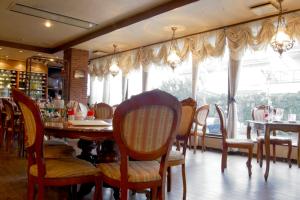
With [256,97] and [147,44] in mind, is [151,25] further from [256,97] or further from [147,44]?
[256,97]

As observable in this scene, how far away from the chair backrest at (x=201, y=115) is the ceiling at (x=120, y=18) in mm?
1835

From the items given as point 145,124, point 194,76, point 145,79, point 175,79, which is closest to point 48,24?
point 145,79

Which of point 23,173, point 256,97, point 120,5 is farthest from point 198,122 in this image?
point 23,173

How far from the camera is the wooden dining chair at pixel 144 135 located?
5.71ft

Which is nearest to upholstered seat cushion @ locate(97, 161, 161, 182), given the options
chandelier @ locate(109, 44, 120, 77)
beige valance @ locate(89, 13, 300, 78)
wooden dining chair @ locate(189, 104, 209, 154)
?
wooden dining chair @ locate(189, 104, 209, 154)

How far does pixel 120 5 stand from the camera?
5344mm

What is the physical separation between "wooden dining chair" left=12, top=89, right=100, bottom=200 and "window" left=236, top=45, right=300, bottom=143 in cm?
487

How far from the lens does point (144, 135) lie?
70.9 inches

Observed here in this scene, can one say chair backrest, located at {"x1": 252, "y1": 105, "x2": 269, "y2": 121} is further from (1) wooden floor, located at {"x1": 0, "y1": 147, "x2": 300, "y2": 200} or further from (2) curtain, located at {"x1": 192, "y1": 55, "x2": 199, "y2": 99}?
(2) curtain, located at {"x1": 192, "y1": 55, "x2": 199, "y2": 99}

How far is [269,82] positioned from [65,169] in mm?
5321

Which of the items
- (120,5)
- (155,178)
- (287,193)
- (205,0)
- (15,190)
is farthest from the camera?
(120,5)

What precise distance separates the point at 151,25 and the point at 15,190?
4.50 metres

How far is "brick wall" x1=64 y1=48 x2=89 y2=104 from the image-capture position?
8.79 m

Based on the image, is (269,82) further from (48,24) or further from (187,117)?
(48,24)
